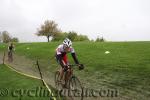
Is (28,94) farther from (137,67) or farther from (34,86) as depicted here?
(137,67)

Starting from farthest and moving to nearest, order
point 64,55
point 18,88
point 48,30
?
point 48,30 < point 18,88 < point 64,55

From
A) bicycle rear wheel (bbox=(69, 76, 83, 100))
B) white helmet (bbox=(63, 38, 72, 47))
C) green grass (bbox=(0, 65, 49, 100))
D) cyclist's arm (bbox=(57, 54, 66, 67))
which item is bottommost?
green grass (bbox=(0, 65, 49, 100))

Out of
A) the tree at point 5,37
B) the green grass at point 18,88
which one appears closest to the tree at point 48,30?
the tree at point 5,37

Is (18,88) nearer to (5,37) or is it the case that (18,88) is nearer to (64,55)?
(64,55)

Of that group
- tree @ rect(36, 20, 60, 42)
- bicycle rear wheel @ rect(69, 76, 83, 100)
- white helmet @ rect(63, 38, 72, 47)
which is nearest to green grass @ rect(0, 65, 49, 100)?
bicycle rear wheel @ rect(69, 76, 83, 100)

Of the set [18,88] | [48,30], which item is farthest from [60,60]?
[48,30]

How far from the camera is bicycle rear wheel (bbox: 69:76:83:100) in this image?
1348 cm

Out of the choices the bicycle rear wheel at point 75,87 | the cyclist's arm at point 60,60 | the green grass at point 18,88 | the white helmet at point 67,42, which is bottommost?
the green grass at point 18,88

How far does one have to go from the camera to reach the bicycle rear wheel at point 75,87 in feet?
44.2

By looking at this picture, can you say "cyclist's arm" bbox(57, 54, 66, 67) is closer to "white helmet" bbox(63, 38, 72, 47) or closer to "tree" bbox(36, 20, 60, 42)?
"white helmet" bbox(63, 38, 72, 47)

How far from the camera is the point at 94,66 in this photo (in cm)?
2667

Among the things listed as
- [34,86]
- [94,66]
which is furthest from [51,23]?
[34,86]

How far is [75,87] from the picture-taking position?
13703 mm

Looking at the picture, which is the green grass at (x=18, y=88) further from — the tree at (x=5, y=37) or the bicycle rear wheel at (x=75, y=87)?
the tree at (x=5, y=37)
